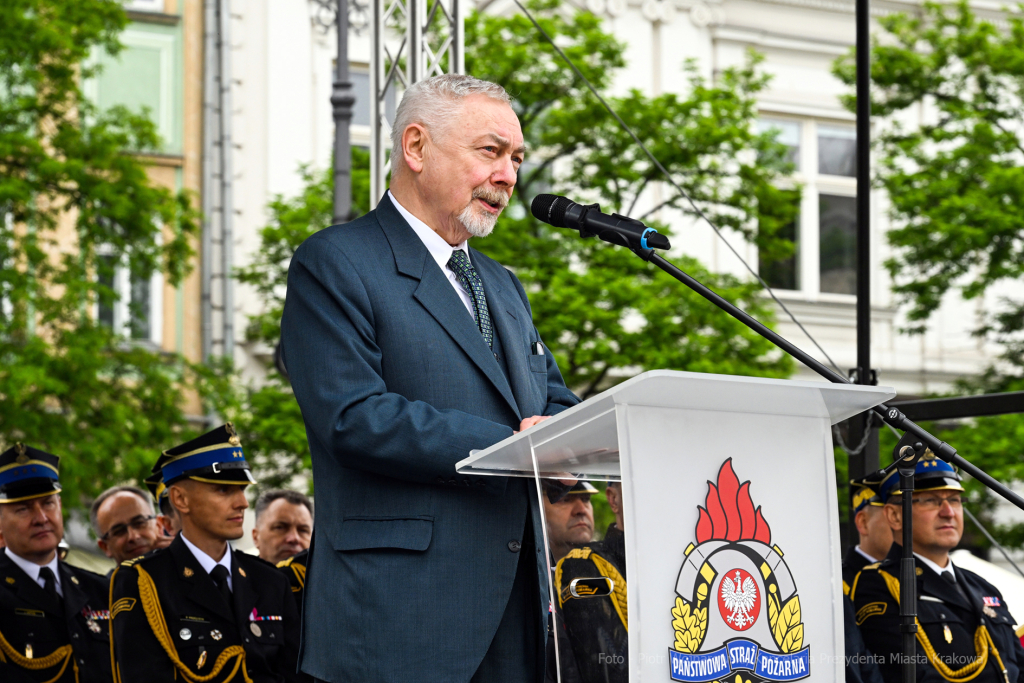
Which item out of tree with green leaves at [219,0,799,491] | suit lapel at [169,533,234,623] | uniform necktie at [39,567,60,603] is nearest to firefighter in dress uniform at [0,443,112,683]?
uniform necktie at [39,567,60,603]

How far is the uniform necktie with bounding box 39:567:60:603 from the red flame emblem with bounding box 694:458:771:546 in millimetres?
4119

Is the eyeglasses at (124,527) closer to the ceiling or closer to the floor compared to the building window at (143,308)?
closer to the floor

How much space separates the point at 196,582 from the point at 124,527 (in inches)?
72.7

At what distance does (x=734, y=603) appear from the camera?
1.97 m

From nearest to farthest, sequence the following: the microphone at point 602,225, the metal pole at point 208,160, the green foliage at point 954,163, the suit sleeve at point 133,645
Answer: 1. the microphone at point 602,225
2. the suit sleeve at point 133,645
3. the green foliage at point 954,163
4. the metal pole at point 208,160

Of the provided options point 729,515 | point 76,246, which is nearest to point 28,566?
point 729,515

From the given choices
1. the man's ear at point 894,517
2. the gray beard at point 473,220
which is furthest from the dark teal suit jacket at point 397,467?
the man's ear at point 894,517

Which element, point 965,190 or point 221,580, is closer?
point 221,580

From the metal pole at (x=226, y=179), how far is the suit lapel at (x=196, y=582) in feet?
38.1

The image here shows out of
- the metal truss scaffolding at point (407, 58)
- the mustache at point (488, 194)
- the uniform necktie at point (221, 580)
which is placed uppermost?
the metal truss scaffolding at point (407, 58)

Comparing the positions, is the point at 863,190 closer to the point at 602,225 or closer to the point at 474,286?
the point at 602,225

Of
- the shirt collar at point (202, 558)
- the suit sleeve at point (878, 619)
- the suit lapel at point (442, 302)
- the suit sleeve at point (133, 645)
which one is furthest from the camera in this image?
the suit sleeve at point (878, 619)

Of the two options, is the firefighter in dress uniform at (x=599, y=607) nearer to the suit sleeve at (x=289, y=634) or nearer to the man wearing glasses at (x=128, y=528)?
the suit sleeve at (x=289, y=634)

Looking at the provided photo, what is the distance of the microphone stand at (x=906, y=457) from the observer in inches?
116
